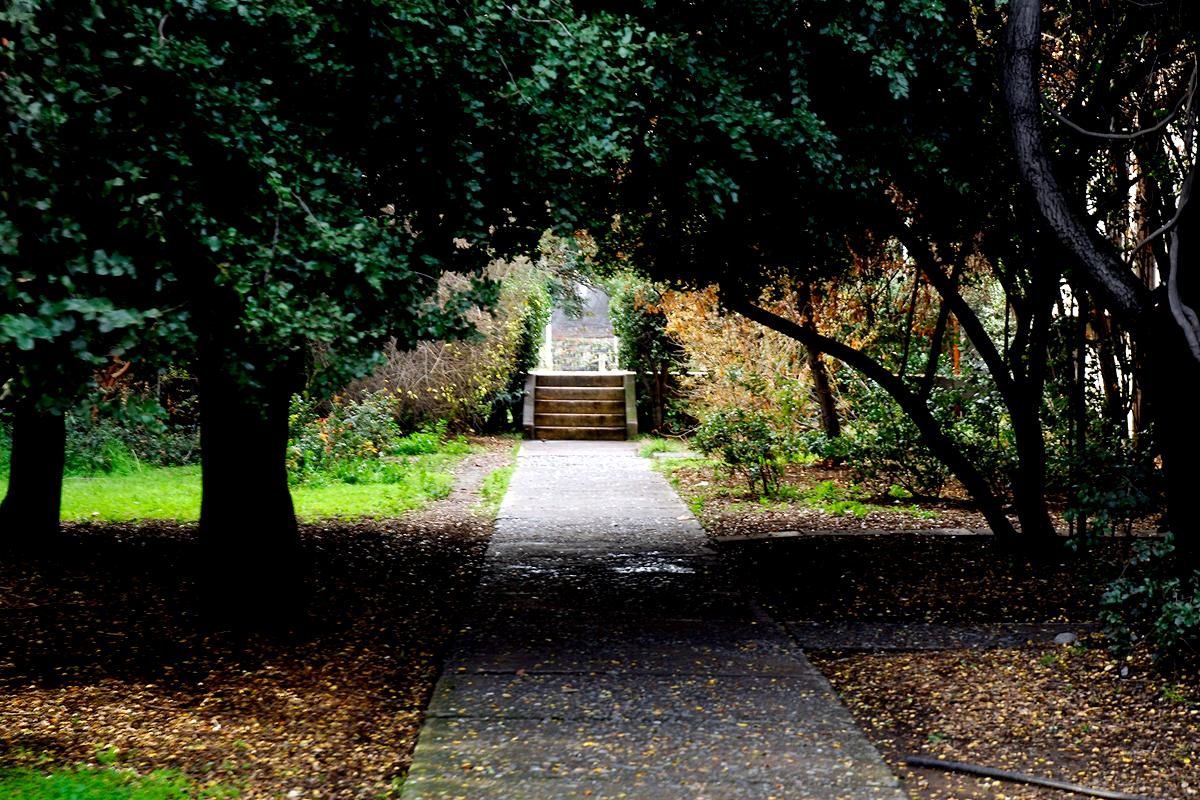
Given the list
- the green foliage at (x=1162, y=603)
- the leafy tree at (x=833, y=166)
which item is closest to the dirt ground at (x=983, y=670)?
the green foliage at (x=1162, y=603)

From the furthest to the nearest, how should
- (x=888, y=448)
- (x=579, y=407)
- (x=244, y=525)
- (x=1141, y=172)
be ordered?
(x=579, y=407)
(x=888, y=448)
(x=1141, y=172)
(x=244, y=525)

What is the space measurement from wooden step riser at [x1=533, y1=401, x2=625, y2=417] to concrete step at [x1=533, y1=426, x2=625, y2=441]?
58 cm

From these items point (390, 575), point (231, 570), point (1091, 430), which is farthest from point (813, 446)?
point (231, 570)

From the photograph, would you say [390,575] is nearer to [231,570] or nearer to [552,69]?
[231,570]

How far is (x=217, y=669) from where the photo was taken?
225 inches

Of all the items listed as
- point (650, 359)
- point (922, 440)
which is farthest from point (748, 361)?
point (650, 359)

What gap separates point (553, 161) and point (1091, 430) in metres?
6.43

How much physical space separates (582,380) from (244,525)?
15587 mm

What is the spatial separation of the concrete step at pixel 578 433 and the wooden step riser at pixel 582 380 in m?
1.92

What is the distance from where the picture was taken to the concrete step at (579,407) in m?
20.5

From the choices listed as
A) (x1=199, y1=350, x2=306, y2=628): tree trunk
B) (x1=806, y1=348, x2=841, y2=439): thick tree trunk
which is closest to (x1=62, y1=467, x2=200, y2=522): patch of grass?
(x1=199, y1=350, x2=306, y2=628): tree trunk

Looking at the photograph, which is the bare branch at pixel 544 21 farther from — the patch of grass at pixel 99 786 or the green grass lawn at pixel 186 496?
the green grass lawn at pixel 186 496

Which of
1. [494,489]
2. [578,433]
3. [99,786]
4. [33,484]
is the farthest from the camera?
[578,433]

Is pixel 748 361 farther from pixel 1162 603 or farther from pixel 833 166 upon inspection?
pixel 1162 603
